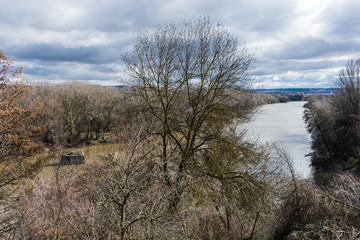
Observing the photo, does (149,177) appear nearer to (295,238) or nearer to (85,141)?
(295,238)

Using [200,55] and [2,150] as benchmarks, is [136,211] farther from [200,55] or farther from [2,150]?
[2,150]

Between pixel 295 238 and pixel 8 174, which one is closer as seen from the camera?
pixel 295 238

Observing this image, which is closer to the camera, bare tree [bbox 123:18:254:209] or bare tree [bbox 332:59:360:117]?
bare tree [bbox 123:18:254:209]

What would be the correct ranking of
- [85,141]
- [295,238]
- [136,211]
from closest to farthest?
[136,211]
[295,238]
[85,141]

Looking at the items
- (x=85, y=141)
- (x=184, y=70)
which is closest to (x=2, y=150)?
(x=184, y=70)

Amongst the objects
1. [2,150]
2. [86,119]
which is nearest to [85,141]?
[86,119]

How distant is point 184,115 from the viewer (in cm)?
1276

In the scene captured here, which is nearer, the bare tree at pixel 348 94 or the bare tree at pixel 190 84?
the bare tree at pixel 190 84

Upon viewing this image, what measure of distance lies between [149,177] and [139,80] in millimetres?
6171

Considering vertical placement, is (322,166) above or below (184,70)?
below

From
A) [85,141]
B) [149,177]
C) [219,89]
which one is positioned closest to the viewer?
[149,177]

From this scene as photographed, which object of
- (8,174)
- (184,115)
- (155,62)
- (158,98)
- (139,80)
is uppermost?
(155,62)

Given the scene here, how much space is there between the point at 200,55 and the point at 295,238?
819cm

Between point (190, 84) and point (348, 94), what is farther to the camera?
point (348, 94)
